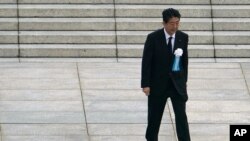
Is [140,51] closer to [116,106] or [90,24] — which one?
[90,24]

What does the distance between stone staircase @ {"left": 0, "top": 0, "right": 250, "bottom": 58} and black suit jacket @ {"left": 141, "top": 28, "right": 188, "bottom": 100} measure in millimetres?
4337

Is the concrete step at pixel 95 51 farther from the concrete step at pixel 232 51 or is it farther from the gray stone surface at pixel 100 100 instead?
the gray stone surface at pixel 100 100

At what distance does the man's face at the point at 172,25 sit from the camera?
11102mm

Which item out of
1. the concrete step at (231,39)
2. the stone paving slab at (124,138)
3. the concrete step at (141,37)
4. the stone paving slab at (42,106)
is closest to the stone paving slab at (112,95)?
the stone paving slab at (42,106)

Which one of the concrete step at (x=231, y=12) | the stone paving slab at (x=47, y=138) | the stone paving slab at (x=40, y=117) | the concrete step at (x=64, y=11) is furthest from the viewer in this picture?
the concrete step at (x=231, y=12)

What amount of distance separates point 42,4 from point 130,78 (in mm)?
2761

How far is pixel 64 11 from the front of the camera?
16422mm

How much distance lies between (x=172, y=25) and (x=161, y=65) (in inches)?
21.2

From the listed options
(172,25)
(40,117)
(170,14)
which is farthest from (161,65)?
(40,117)

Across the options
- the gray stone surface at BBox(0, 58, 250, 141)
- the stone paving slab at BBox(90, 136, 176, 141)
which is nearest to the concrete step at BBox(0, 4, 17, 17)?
the gray stone surface at BBox(0, 58, 250, 141)

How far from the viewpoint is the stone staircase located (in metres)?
15.8

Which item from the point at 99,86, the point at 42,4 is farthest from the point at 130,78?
the point at 42,4

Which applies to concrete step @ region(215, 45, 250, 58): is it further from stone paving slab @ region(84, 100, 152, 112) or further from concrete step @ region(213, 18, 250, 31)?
stone paving slab @ region(84, 100, 152, 112)

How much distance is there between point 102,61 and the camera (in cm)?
1569
